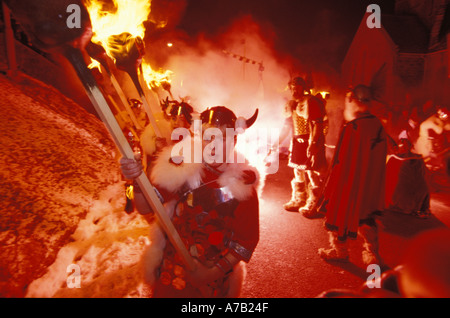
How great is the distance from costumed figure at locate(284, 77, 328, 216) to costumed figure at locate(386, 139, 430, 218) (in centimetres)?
184

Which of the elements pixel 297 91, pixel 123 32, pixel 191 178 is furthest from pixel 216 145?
pixel 297 91

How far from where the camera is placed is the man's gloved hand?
1.40m

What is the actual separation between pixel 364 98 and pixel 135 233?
426 cm

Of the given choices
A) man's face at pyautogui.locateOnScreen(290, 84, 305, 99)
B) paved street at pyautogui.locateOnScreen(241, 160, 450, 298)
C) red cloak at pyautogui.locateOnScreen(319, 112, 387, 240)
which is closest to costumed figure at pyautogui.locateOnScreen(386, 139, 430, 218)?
paved street at pyautogui.locateOnScreen(241, 160, 450, 298)

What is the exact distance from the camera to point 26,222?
9.53 ft

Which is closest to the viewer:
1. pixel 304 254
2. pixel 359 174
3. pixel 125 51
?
pixel 125 51

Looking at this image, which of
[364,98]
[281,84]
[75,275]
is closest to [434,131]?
[364,98]

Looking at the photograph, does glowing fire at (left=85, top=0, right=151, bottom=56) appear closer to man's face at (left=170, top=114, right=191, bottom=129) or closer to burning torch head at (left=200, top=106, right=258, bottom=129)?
burning torch head at (left=200, top=106, right=258, bottom=129)

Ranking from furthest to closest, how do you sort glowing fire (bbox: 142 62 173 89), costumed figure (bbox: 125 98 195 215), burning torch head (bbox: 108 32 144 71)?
1. glowing fire (bbox: 142 62 173 89)
2. costumed figure (bbox: 125 98 195 215)
3. burning torch head (bbox: 108 32 144 71)

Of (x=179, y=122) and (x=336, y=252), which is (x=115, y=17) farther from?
(x=336, y=252)

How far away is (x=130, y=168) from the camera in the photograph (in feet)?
4.61

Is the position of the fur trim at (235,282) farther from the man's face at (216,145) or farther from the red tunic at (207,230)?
the man's face at (216,145)

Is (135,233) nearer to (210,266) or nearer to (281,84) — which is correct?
(210,266)

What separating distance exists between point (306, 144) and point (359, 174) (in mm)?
2257
